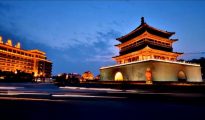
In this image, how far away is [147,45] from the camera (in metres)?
29.9

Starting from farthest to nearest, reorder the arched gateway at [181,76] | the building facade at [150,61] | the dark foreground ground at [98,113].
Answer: the arched gateway at [181,76] < the building facade at [150,61] < the dark foreground ground at [98,113]

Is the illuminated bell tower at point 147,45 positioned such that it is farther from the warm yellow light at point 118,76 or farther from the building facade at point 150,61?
the warm yellow light at point 118,76

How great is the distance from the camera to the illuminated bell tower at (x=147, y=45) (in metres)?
30.9

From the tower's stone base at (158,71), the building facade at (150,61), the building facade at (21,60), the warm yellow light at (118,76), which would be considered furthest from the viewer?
the building facade at (21,60)

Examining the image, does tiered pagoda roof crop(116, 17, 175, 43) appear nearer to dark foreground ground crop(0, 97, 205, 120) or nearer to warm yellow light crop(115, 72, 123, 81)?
warm yellow light crop(115, 72, 123, 81)

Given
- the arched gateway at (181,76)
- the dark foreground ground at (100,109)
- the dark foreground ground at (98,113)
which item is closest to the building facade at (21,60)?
the arched gateway at (181,76)

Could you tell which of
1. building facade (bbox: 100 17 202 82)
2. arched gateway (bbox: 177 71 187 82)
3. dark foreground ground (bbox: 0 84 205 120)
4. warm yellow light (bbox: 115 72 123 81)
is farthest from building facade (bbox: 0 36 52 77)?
dark foreground ground (bbox: 0 84 205 120)

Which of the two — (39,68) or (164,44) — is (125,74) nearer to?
(164,44)

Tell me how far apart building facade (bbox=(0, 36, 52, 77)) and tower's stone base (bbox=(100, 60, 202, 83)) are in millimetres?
57670

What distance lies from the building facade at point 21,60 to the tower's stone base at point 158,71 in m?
57.7

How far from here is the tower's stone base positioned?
91.8ft

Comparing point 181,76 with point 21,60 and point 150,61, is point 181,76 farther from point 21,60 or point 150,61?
point 21,60

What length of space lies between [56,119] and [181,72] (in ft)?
97.8

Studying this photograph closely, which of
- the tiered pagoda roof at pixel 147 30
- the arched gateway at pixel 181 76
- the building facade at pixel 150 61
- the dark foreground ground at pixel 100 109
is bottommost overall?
the dark foreground ground at pixel 100 109
